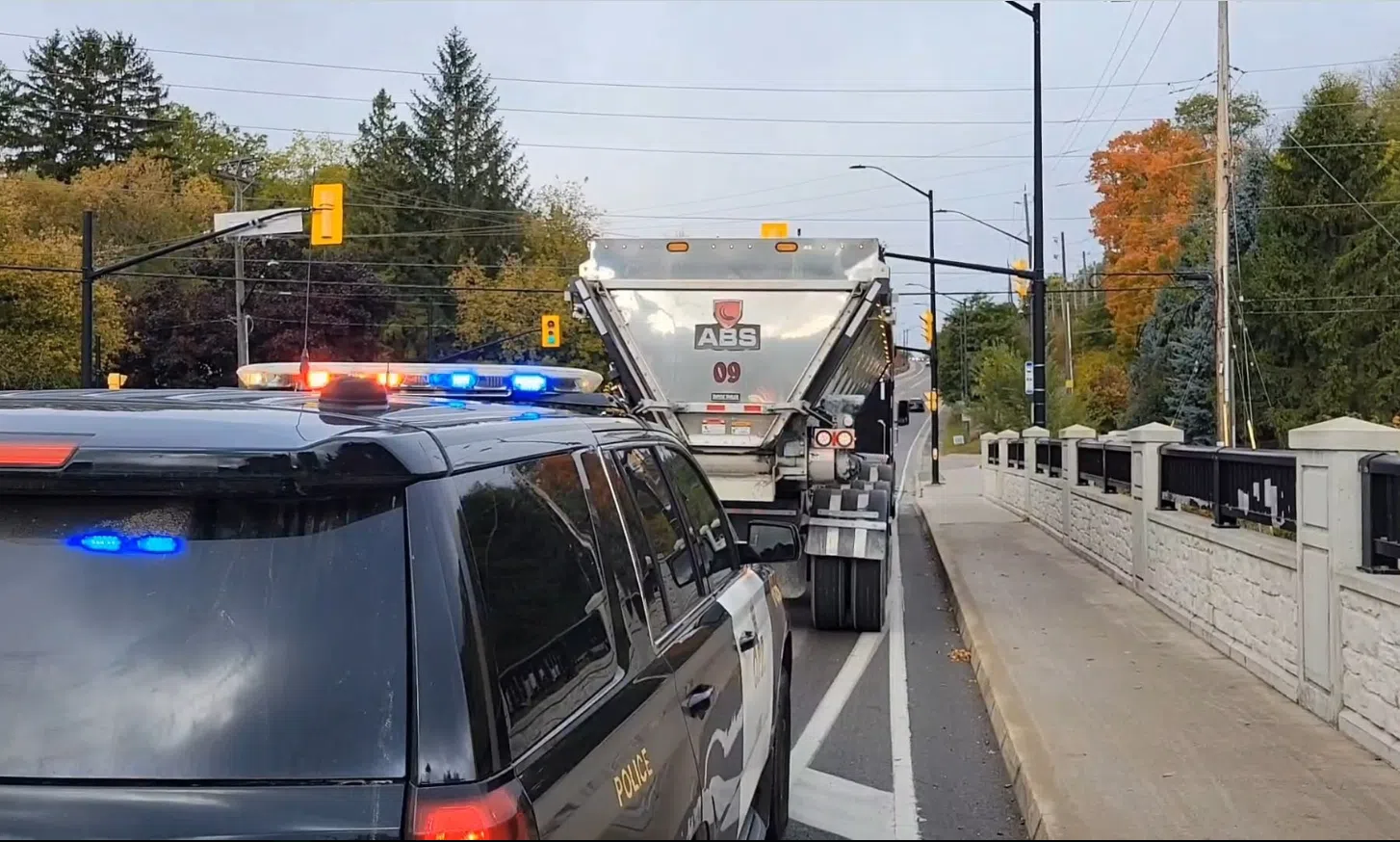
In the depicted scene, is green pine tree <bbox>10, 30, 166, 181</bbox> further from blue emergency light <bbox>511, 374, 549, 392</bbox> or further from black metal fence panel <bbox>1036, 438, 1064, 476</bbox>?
blue emergency light <bbox>511, 374, 549, 392</bbox>

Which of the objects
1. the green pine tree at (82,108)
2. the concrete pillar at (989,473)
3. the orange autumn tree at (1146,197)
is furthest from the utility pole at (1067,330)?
the green pine tree at (82,108)

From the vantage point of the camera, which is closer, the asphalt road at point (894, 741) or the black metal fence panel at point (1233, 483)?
the asphalt road at point (894, 741)

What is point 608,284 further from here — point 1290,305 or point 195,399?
point 1290,305

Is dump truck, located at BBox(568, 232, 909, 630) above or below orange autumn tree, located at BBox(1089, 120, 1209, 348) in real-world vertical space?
below

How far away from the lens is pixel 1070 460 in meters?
17.9

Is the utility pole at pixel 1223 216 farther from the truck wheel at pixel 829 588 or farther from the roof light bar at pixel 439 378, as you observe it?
the roof light bar at pixel 439 378

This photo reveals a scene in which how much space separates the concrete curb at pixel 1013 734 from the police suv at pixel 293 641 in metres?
2.97

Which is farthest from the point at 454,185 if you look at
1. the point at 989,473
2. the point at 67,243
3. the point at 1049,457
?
the point at 1049,457

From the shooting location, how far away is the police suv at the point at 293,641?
2158mm

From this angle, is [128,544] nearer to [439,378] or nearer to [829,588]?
[439,378]

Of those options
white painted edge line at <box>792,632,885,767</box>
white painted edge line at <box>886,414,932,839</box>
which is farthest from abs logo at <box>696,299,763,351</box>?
white painted edge line at <box>886,414,932,839</box>

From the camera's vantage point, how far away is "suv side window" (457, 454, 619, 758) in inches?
95.5

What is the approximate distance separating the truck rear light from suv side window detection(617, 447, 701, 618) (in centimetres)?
158

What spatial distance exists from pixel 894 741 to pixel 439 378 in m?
3.72
